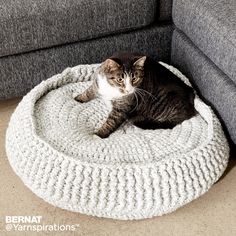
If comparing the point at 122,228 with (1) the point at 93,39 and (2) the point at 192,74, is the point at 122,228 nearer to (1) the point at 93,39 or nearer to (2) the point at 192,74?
(2) the point at 192,74

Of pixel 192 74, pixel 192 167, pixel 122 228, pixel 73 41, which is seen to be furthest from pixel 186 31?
pixel 122 228

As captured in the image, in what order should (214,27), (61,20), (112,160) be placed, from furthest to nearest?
(61,20) → (214,27) → (112,160)

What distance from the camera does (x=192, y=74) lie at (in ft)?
5.47

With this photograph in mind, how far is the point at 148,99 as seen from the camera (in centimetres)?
152

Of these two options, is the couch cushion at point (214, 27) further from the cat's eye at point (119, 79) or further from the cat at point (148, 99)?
the cat's eye at point (119, 79)

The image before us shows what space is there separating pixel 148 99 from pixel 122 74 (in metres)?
0.18

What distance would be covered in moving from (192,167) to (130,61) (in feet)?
1.38

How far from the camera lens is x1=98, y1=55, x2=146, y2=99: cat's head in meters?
1.38

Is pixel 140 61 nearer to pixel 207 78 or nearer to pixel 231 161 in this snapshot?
pixel 207 78

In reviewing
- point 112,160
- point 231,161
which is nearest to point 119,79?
point 112,160

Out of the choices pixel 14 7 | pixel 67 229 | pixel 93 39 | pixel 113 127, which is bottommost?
pixel 67 229

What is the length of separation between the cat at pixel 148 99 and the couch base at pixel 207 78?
0.07 m

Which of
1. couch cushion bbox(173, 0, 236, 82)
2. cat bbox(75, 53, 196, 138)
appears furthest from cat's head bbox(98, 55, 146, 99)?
couch cushion bbox(173, 0, 236, 82)

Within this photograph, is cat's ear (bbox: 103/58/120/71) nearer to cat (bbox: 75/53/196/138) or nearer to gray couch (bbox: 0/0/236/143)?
cat (bbox: 75/53/196/138)
